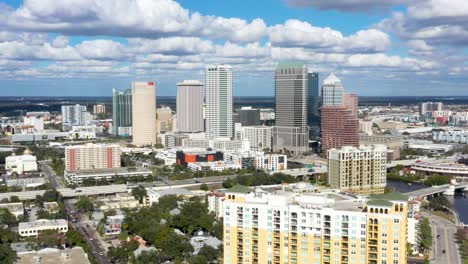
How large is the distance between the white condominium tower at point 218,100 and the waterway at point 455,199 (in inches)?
716

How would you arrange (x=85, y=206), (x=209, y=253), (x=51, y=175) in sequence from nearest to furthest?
(x=209, y=253) → (x=85, y=206) → (x=51, y=175)

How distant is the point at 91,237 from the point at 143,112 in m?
29.5

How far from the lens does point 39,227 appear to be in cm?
1989

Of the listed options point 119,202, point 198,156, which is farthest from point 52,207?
point 198,156

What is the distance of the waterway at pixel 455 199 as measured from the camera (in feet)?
79.9

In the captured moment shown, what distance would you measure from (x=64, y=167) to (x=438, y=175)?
22988 mm

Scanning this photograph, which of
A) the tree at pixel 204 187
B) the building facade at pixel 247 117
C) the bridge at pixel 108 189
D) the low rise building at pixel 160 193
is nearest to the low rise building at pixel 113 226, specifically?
the low rise building at pixel 160 193

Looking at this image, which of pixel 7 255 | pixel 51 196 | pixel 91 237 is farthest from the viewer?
pixel 51 196

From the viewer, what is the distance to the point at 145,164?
127 ft

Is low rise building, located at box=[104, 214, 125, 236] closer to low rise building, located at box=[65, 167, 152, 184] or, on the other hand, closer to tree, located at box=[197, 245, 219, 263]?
tree, located at box=[197, 245, 219, 263]

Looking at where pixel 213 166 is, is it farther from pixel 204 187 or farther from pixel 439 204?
pixel 439 204

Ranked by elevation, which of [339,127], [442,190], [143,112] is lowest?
[442,190]

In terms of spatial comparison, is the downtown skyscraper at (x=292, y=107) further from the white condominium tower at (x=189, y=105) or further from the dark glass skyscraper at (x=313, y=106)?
the white condominium tower at (x=189, y=105)

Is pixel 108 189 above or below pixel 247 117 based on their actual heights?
below
